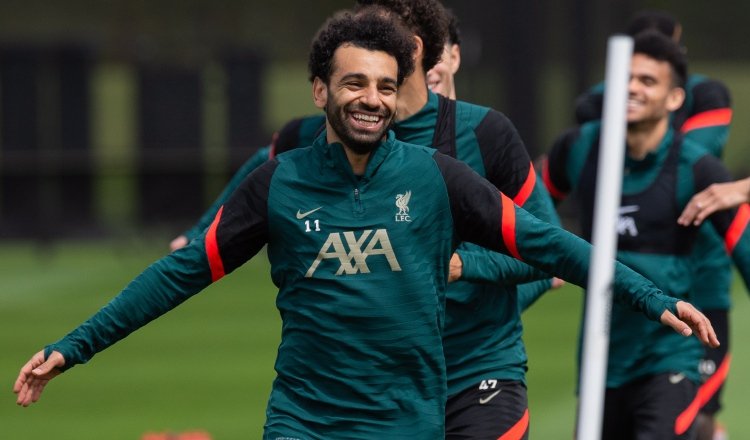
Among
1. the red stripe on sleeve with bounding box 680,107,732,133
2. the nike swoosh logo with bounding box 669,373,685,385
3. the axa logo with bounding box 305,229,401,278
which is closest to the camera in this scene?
the axa logo with bounding box 305,229,401,278

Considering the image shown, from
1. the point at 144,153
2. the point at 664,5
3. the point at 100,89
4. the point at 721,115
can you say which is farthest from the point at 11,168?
the point at 721,115

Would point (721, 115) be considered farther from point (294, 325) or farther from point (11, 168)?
point (11, 168)

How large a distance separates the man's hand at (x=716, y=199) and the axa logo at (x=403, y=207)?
6.86 ft

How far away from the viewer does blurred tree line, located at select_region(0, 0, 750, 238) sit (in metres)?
22.1

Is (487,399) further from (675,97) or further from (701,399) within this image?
(675,97)

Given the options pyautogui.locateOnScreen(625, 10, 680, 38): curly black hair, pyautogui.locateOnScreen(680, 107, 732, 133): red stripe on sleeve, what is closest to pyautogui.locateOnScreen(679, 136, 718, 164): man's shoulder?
pyautogui.locateOnScreen(680, 107, 732, 133): red stripe on sleeve

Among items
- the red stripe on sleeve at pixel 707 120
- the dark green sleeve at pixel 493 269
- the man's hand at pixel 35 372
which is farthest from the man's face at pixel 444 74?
the red stripe on sleeve at pixel 707 120

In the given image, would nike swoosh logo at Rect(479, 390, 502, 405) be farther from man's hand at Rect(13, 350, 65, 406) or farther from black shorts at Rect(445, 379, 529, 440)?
man's hand at Rect(13, 350, 65, 406)

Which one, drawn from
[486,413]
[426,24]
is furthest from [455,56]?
[486,413]

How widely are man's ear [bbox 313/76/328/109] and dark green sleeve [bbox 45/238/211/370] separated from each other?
0.57m

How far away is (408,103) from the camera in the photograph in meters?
5.95

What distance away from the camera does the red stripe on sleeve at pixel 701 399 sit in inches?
275

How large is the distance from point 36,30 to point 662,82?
19462 millimetres

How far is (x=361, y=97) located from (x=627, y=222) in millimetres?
2441
